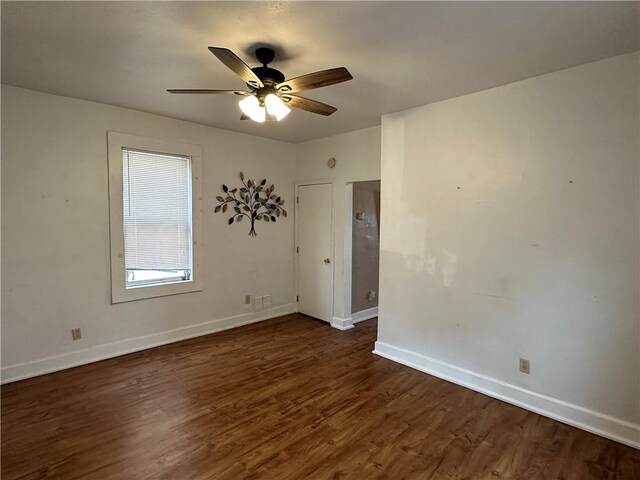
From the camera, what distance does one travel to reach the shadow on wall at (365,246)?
15.8 feet

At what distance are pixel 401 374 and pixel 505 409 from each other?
35.4 inches

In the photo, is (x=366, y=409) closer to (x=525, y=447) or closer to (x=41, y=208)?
(x=525, y=447)

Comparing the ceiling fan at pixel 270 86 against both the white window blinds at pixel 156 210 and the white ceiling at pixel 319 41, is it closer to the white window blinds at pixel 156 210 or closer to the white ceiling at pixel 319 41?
the white ceiling at pixel 319 41

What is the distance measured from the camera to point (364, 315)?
4.98 m

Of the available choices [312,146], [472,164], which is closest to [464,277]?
[472,164]

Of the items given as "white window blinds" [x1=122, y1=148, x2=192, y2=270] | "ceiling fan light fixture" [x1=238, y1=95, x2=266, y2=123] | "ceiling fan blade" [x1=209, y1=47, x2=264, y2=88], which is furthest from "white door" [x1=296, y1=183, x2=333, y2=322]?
"ceiling fan blade" [x1=209, y1=47, x2=264, y2=88]

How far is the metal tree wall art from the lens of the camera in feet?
14.4

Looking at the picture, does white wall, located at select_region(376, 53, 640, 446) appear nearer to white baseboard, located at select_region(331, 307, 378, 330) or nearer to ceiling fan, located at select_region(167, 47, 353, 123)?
white baseboard, located at select_region(331, 307, 378, 330)

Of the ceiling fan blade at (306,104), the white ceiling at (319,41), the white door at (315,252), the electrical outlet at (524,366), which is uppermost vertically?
the white ceiling at (319,41)

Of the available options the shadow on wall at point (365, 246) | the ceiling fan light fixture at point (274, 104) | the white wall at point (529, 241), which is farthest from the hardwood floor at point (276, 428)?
the ceiling fan light fixture at point (274, 104)

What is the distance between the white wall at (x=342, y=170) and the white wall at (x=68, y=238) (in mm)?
1311

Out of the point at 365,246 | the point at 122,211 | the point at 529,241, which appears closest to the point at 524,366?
the point at 529,241

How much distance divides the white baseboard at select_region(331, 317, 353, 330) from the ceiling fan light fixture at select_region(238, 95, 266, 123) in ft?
9.91

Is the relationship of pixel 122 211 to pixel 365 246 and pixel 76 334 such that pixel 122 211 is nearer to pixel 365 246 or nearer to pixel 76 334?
pixel 76 334
